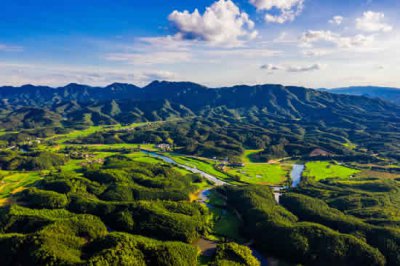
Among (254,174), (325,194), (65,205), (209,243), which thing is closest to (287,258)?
(209,243)

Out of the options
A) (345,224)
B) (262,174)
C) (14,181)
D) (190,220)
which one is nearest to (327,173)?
(262,174)

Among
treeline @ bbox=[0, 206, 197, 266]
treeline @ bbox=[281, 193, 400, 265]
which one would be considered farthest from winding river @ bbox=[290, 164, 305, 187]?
treeline @ bbox=[0, 206, 197, 266]

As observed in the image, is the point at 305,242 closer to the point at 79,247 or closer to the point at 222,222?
the point at 222,222

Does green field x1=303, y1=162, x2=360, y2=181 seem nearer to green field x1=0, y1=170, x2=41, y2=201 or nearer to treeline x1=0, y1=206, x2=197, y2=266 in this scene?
treeline x1=0, y1=206, x2=197, y2=266

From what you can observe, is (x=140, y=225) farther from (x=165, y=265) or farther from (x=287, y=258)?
(x=287, y=258)

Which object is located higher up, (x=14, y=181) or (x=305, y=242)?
(x=305, y=242)

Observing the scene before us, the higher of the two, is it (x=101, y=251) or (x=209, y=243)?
(x=101, y=251)

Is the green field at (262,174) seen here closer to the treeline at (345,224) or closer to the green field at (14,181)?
the treeline at (345,224)

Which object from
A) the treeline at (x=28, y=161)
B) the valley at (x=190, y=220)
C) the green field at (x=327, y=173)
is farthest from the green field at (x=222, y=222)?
the treeline at (x=28, y=161)
